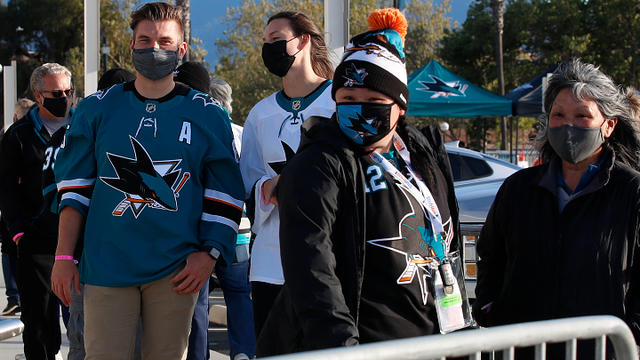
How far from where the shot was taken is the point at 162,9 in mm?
3574

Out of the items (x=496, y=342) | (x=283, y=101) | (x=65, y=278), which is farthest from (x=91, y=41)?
(x=496, y=342)

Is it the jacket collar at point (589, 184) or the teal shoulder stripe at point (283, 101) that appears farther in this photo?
the teal shoulder stripe at point (283, 101)

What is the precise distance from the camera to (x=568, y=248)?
303 cm

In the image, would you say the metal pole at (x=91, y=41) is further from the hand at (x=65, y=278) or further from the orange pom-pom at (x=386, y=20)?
the orange pom-pom at (x=386, y=20)

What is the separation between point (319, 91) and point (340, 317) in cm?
171

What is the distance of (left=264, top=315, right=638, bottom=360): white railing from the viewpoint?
1.73 meters

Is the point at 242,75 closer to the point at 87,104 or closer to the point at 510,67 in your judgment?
the point at 510,67

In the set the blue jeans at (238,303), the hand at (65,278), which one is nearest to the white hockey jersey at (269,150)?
the hand at (65,278)

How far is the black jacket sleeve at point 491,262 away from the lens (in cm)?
329

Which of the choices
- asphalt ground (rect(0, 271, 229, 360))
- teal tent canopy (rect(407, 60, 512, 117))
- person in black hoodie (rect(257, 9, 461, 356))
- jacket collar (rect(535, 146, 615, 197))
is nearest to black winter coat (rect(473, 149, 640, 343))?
jacket collar (rect(535, 146, 615, 197))

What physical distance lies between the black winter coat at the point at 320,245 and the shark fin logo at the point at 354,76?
0.16 metres

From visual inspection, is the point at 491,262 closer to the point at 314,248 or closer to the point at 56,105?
the point at 314,248

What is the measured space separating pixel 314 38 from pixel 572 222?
5.18 feet

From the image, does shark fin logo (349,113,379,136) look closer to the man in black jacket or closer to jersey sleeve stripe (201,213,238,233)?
jersey sleeve stripe (201,213,238,233)
